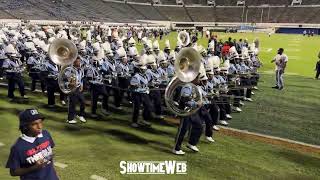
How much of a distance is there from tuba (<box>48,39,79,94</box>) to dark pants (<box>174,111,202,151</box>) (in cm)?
399

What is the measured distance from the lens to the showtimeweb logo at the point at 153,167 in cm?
887

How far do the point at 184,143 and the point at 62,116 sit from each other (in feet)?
14.7

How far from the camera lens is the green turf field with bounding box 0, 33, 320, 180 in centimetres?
894

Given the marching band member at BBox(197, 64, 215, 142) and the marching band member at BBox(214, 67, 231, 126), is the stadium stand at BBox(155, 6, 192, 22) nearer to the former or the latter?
the marching band member at BBox(214, 67, 231, 126)

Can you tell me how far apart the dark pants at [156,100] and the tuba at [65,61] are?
2.50m

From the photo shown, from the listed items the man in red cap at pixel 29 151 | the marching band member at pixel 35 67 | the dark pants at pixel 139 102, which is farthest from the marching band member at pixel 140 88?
the man in red cap at pixel 29 151

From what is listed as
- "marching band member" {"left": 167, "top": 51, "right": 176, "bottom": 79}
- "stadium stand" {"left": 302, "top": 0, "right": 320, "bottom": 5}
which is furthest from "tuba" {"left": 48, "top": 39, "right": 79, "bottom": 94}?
"stadium stand" {"left": 302, "top": 0, "right": 320, "bottom": 5}

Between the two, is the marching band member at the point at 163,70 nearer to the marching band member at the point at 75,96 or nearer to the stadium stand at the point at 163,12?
the marching band member at the point at 75,96

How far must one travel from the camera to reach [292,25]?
81062 mm

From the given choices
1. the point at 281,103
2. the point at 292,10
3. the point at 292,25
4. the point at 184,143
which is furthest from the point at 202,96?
the point at 292,10

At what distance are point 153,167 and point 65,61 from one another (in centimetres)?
486

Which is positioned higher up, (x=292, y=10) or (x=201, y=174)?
(x=292, y=10)

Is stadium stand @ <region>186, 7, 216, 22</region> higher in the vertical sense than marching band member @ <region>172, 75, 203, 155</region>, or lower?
higher

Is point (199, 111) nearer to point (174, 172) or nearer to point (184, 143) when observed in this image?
point (184, 143)
